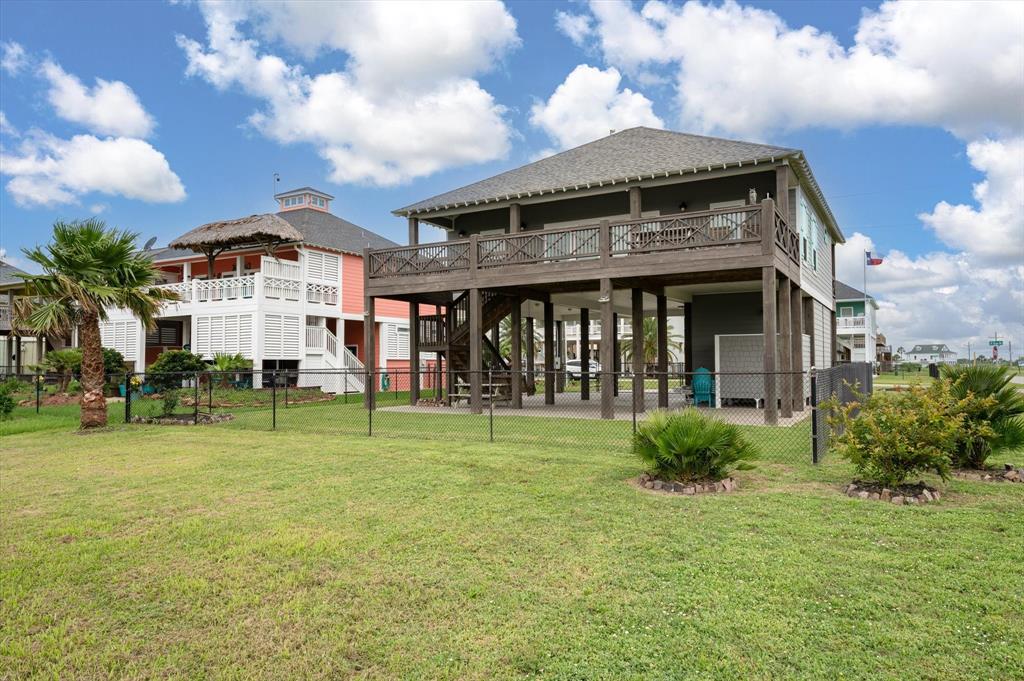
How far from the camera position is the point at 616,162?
17.7 metres

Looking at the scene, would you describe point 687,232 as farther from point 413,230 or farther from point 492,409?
point 413,230

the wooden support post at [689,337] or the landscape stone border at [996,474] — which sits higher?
the wooden support post at [689,337]

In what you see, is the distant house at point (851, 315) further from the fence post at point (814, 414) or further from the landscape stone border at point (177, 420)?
the landscape stone border at point (177, 420)

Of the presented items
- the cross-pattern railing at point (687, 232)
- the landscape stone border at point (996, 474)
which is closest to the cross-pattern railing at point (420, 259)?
the cross-pattern railing at point (687, 232)

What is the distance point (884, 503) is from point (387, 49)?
1515 cm

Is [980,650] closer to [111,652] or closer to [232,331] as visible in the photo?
[111,652]

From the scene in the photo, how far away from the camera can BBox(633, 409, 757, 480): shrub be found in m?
7.21

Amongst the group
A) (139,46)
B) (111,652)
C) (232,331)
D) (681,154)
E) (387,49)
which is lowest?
(111,652)

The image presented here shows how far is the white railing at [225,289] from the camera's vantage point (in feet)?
80.8

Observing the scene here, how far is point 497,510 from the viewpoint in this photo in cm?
635

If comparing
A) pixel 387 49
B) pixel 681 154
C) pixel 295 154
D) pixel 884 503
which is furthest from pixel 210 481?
pixel 295 154

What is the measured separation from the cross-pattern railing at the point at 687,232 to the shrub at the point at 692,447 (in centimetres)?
741

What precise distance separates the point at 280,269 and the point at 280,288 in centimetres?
133

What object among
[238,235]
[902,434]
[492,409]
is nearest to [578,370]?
[238,235]
